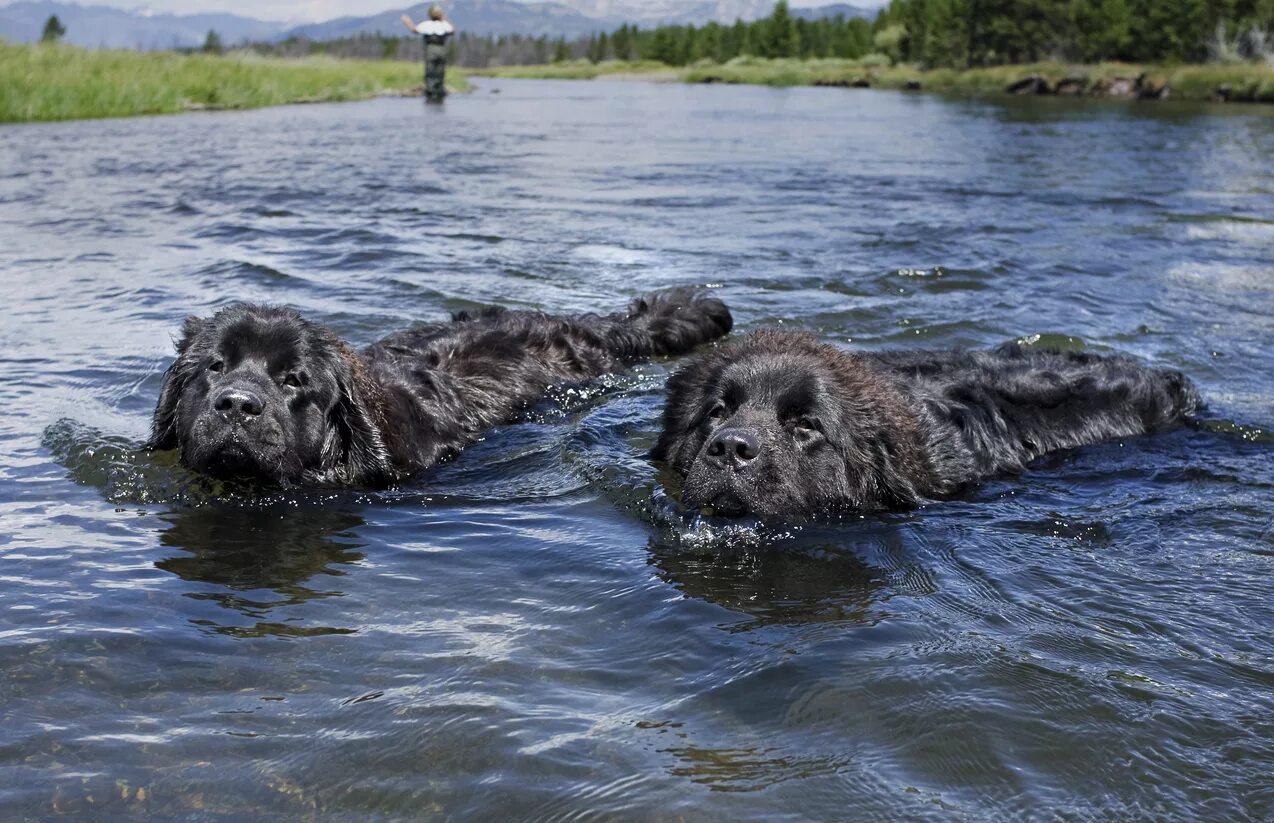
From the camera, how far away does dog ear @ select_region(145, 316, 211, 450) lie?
6.08 meters

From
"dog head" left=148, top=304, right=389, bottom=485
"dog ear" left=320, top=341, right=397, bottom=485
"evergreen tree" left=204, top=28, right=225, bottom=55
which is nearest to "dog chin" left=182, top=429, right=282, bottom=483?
"dog head" left=148, top=304, right=389, bottom=485

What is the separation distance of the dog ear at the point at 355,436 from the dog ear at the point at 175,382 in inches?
26.4

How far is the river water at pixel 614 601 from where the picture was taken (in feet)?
11.8

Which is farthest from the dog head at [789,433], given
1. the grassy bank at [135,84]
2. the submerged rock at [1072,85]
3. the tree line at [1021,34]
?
the submerged rock at [1072,85]

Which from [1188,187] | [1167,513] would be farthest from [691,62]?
[1167,513]

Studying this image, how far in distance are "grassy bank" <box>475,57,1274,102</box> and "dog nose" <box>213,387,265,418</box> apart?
46.0m

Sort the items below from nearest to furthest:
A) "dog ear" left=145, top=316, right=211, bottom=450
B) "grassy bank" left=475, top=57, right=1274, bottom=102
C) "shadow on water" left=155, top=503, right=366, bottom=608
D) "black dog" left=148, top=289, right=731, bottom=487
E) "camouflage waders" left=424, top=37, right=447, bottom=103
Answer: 1. "shadow on water" left=155, top=503, right=366, bottom=608
2. "black dog" left=148, top=289, right=731, bottom=487
3. "dog ear" left=145, top=316, right=211, bottom=450
4. "camouflage waders" left=424, top=37, right=447, bottom=103
5. "grassy bank" left=475, top=57, right=1274, bottom=102

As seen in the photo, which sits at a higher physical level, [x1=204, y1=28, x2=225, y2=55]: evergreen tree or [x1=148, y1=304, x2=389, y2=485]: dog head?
[x1=204, y1=28, x2=225, y2=55]: evergreen tree

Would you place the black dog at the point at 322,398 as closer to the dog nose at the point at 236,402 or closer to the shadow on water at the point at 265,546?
the dog nose at the point at 236,402

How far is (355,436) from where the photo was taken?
6281 mm

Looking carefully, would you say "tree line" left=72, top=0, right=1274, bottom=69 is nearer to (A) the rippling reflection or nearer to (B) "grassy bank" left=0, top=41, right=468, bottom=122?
(B) "grassy bank" left=0, top=41, right=468, bottom=122

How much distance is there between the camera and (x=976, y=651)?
444 centimetres

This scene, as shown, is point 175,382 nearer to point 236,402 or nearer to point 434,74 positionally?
point 236,402

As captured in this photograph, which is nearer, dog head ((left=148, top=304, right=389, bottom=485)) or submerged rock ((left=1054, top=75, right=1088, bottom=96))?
dog head ((left=148, top=304, right=389, bottom=485))
